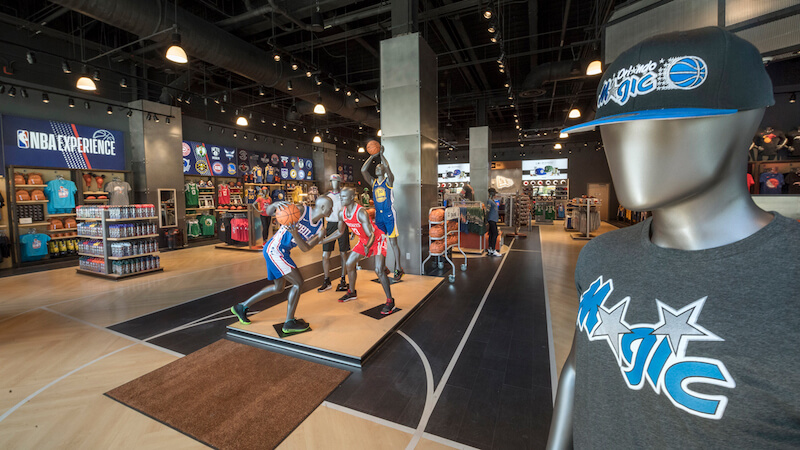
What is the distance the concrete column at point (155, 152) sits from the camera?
9883mm

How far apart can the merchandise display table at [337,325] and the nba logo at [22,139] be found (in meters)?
8.47

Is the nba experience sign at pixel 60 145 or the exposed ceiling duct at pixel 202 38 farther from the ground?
the exposed ceiling duct at pixel 202 38

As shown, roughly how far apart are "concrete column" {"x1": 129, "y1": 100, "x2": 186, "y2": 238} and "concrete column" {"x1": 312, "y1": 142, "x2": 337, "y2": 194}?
722cm

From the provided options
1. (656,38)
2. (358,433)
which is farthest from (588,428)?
(358,433)

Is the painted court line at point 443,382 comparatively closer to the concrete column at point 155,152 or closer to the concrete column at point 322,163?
the concrete column at point 155,152

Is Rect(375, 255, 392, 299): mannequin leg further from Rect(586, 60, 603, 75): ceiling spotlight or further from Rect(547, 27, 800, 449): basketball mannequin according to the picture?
Rect(586, 60, 603, 75): ceiling spotlight

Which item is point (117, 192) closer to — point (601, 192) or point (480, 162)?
point (480, 162)

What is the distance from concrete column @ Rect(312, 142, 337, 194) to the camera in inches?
688

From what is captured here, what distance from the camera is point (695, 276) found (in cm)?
59

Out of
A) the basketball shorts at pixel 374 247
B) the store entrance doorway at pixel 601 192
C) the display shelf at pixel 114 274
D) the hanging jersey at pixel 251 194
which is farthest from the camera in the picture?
the store entrance doorway at pixel 601 192

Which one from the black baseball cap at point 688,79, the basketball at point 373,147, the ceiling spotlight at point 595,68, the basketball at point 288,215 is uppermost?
the ceiling spotlight at point 595,68

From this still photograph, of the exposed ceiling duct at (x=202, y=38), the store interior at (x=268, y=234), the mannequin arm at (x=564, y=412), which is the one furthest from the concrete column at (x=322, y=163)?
the mannequin arm at (x=564, y=412)

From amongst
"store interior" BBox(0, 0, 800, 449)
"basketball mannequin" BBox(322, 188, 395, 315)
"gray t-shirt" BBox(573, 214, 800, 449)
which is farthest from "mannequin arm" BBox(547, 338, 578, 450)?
"basketball mannequin" BBox(322, 188, 395, 315)

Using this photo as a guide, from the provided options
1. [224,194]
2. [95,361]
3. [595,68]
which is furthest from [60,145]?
[595,68]
